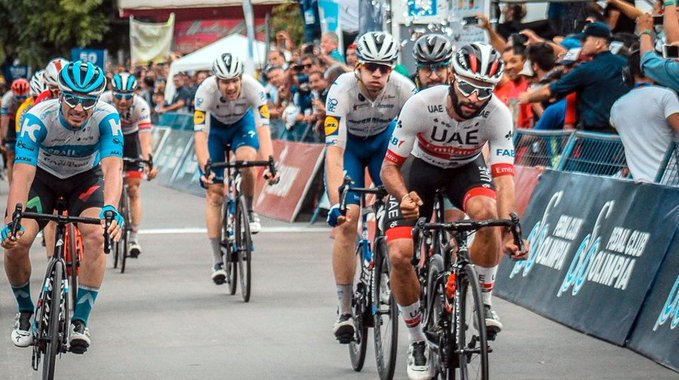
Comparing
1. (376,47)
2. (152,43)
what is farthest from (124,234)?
(152,43)

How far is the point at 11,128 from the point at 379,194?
17.1 m

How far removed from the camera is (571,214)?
40.3 ft

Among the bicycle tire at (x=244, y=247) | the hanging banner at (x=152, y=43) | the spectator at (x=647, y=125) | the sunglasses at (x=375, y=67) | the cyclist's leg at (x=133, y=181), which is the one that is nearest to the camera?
the sunglasses at (x=375, y=67)

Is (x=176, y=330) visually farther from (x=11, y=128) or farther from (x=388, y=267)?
(x=11, y=128)

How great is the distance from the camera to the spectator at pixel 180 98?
36188 mm

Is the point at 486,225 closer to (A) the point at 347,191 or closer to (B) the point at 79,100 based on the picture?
(A) the point at 347,191

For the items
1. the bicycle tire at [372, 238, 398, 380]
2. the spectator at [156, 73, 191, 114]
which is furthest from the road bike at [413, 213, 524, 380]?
the spectator at [156, 73, 191, 114]

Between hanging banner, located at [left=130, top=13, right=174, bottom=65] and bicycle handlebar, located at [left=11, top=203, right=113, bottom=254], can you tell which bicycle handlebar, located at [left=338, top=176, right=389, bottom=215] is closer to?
bicycle handlebar, located at [left=11, top=203, right=113, bottom=254]

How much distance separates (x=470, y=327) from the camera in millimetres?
7637

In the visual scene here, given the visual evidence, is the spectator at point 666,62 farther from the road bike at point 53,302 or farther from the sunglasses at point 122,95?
the sunglasses at point 122,95

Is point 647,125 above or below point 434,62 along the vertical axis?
below

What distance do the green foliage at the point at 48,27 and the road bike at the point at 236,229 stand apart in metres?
49.8

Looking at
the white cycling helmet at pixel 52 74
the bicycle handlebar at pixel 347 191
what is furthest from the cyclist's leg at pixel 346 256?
the white cycling helmet at pixel 52 74

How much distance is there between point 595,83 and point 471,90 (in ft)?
19.8
